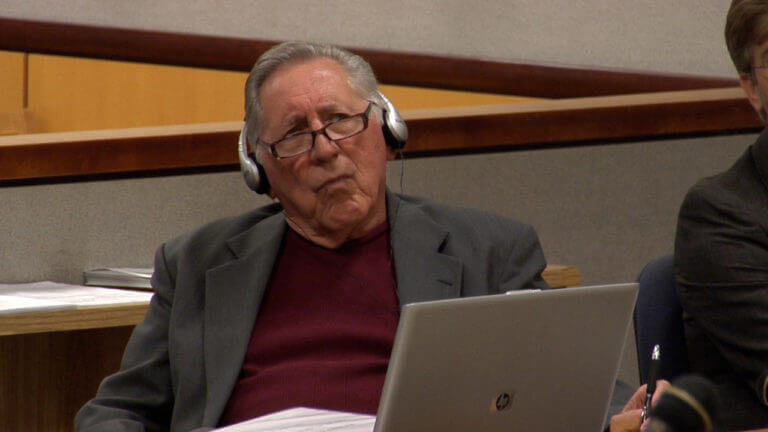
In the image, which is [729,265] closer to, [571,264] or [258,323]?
[258,323]

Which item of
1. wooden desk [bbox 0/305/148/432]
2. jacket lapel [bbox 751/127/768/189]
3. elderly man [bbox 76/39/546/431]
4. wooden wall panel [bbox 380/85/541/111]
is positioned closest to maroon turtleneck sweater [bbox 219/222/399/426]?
elderly man [bbox 76/39/546/431]

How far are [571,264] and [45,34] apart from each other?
246 centimetres

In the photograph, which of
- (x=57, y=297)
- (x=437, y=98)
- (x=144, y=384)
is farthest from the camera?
Answer: (x=437, y=98)

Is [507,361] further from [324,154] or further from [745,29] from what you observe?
[745,29]

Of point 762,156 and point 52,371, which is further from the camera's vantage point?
point 52,371

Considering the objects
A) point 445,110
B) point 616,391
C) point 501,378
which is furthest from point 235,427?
point 445,110

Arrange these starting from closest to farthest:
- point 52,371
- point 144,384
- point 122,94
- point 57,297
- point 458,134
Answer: point 144,384 < point 57,297 < point 52,371 < point 458,134 < point 122,94

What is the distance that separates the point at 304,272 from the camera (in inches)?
75.9

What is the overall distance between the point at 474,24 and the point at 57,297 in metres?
2.31

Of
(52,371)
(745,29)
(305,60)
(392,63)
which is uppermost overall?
(745,29)

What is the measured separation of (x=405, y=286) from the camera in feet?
6.07

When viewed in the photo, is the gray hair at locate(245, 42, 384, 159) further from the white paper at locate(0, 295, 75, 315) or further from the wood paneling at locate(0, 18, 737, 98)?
the wood paneling at locate(0, 18, 737, 98)

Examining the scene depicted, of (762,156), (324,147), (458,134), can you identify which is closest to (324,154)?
(324,147)

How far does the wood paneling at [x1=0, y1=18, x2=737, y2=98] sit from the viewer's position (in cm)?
378
